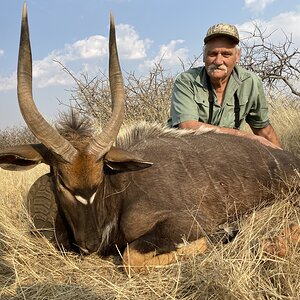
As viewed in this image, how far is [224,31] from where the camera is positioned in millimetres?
5234

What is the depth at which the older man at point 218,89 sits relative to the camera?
5.26 metres

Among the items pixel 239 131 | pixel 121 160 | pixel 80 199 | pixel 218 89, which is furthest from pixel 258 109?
pixel 80 199

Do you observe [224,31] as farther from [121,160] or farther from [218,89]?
[121,160]

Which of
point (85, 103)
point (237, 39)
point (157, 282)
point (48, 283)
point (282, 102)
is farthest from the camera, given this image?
point (282, 102)

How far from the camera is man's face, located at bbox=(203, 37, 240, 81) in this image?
17.2ft

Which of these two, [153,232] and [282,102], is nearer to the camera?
[153,232]

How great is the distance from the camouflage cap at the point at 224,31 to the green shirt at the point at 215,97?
1.29 feet

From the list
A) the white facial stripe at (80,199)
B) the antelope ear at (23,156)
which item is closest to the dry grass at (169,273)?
the white facial stripe at (80,199)

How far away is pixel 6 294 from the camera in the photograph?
2832mm

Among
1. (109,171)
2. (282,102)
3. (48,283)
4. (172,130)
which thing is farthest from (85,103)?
(48,283)

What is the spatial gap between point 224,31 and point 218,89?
0.65m

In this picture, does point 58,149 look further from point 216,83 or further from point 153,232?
point 216,83

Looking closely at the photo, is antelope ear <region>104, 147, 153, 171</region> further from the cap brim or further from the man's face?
the cap brim

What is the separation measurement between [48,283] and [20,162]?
35.4 inches
